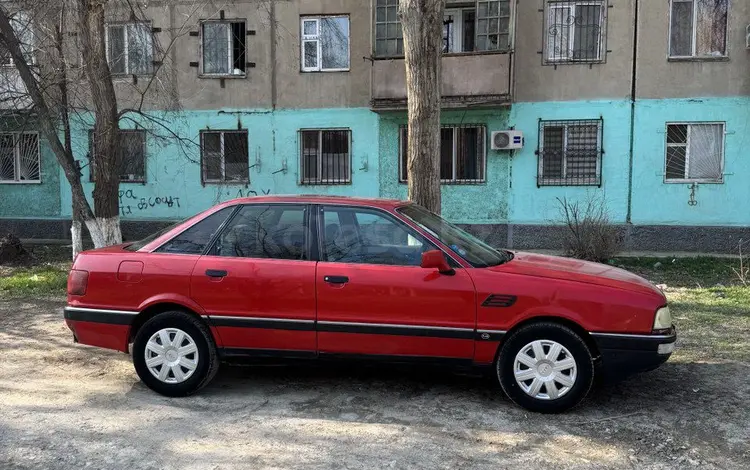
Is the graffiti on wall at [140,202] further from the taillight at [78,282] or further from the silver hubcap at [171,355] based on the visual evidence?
Answer: the silver hubcap at [171,355]

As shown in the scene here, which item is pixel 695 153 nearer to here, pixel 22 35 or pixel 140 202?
pixel 140 202

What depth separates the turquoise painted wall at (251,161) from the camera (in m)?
14.4

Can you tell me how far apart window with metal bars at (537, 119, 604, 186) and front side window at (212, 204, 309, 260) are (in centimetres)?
1016

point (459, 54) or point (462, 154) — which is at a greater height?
point (459, 54)

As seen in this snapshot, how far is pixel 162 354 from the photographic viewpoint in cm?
456

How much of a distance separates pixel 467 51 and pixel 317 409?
11.2 meters

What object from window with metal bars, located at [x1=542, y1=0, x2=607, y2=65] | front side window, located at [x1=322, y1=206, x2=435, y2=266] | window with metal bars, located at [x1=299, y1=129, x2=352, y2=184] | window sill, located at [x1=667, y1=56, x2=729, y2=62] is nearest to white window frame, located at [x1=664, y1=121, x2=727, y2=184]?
window sill, located at [x1=667, y1=56, x2=729, y2=62]

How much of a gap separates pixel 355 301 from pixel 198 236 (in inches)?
54.3

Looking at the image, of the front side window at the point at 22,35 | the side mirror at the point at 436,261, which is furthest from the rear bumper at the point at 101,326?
the front side window at the point at 22,35

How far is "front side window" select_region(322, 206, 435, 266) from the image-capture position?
4.43 meters

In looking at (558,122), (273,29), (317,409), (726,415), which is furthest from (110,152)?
(558,122)

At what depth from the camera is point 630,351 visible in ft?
13.4

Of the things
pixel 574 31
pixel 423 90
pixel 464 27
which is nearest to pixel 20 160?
pixel 464 27

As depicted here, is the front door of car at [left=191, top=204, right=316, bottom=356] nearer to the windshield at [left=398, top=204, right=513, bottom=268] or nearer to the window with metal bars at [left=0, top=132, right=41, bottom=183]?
the windshield at [left=398, top=204, right=513, bottom=268]
